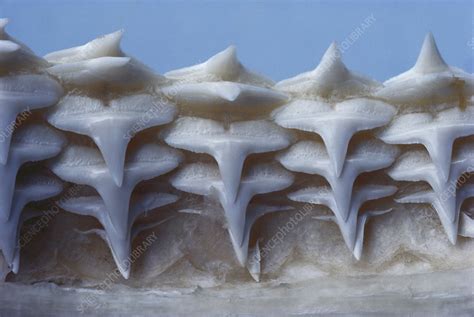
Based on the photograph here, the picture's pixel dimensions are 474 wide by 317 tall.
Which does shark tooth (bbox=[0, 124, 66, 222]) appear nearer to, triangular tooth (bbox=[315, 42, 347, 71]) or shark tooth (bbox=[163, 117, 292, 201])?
shark tooth (bbox=[163, 117, 292, 201])

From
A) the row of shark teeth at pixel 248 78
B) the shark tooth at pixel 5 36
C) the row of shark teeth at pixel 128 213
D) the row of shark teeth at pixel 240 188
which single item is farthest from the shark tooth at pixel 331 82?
the shark tooth at pixel 5 36

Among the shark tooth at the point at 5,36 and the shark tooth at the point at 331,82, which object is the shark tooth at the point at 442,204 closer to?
the shark tooth at the point at 331,82

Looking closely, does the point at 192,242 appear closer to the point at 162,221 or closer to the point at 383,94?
the point at 162,221

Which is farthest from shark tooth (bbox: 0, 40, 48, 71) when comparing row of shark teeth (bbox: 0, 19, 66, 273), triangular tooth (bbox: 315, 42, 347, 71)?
triangular tooth (bbox: 315, 42, 347, 71)

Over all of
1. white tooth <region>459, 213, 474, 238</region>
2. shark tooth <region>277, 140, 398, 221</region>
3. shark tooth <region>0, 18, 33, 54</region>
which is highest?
shark tooth <region>0, 18, 33, 54</region>

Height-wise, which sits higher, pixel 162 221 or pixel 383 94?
pixel 383 94

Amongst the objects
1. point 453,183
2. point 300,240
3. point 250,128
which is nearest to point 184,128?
point 250,128
